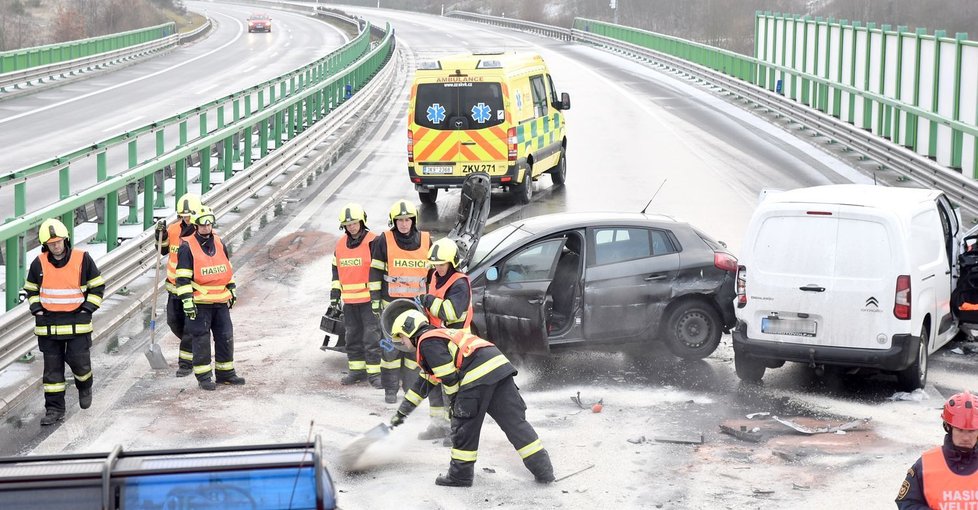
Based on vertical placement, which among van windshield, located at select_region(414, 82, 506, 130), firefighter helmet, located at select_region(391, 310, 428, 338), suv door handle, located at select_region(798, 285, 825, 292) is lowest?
suv door handle, located at select_region(798, 285, 825, 292)

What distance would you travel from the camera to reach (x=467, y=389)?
29.0 feet

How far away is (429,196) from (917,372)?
11784 mm

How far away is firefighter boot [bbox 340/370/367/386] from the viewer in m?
11.6

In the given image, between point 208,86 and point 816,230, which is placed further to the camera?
point 208,86

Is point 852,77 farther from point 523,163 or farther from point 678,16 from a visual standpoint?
point 678,16

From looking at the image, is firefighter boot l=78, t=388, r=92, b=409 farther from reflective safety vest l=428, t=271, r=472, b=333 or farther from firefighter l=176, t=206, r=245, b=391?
reflective safety vest l=428, t=271, r=472, b=333

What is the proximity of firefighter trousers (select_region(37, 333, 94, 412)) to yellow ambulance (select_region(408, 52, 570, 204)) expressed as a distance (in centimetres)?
1066

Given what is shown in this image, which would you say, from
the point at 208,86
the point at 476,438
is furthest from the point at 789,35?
the point at 476,438

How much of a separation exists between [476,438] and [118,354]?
4.78 m

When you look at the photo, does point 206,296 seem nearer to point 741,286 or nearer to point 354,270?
point 354,270

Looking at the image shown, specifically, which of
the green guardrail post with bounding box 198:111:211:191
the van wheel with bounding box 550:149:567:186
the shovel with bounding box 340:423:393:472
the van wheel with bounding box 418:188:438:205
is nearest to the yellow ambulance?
the van wheel with bounding box 418:188:438:205

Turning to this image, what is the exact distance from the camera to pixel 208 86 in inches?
1714

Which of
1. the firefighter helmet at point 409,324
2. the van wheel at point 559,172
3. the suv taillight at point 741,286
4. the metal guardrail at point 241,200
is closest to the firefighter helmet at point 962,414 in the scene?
the firefighter helmet at point 409,324

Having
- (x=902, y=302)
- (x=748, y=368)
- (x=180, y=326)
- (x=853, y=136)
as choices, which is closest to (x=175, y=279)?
(x=180, y=326)
